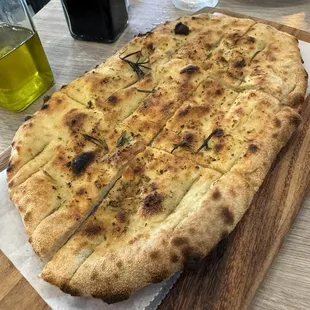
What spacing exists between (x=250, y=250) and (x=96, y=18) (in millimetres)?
1550

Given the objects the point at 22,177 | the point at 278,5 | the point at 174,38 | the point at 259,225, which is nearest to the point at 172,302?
the point at 259,225

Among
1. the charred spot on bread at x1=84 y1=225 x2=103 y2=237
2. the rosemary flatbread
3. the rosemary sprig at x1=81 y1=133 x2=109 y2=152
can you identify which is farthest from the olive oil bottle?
the charred spot on bread at x1=84 y1=225 x2=103 y2=237

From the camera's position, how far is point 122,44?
2.45 metres

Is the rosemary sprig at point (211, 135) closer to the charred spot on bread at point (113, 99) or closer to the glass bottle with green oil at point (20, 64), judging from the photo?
the charred spot on bread at point (113, 99)

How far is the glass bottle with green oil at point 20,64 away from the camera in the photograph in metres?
1.92

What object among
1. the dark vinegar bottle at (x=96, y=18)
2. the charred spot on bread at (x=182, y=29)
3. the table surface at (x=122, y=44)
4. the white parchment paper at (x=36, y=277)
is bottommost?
the table surface at (x=122, y=44)

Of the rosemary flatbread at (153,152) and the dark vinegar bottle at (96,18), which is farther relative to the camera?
the dark vinegar bottle at (96,18)

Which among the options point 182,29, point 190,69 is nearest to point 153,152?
point 190,69

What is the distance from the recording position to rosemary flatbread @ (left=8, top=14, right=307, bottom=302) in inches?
48.9

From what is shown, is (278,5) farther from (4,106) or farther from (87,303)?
(87,303)

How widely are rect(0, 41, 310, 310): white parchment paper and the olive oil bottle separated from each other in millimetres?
535

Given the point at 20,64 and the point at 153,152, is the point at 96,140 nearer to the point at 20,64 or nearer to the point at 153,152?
the point at 153,152

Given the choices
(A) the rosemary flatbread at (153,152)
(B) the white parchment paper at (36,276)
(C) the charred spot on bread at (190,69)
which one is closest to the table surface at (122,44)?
(B) the white parchment paper at (36,276)

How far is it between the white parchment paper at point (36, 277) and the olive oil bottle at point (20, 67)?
54 centimetres
